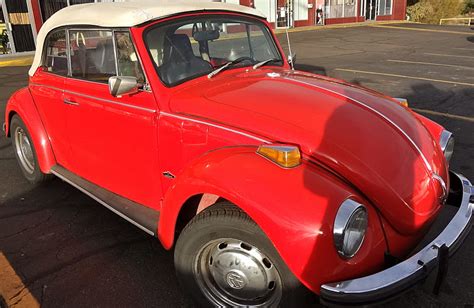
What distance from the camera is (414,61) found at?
13000 mm

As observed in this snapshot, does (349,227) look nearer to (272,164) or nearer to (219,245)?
(272,164)

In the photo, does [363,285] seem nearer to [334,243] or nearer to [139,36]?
[334,243]

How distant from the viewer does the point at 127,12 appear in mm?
3098

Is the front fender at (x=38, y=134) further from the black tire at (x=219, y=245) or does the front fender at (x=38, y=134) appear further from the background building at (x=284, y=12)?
the background building at (x=284, y=12)

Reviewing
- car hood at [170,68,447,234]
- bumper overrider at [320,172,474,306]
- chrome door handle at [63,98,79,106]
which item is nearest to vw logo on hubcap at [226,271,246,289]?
bumper overrider at [320,172,474,306]

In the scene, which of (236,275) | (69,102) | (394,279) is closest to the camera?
(394,279)

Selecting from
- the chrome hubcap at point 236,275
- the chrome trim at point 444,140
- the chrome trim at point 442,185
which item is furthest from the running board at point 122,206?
the chrome trim at point 444,140

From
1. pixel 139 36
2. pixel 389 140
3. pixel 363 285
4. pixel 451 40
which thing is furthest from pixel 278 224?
pixel 451 40

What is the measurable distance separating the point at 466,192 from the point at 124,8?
283 centimetres

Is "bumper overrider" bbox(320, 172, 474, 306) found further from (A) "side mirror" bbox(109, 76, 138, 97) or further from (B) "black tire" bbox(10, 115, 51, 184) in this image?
(B) "black tire" bbox(10, 115, 51, 184)

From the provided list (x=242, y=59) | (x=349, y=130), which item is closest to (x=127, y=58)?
(x=242, y=59)

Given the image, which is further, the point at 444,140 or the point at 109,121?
the point at 109,121

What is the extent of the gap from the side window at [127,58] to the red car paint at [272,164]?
0.25ft

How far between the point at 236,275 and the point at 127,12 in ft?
6.72
